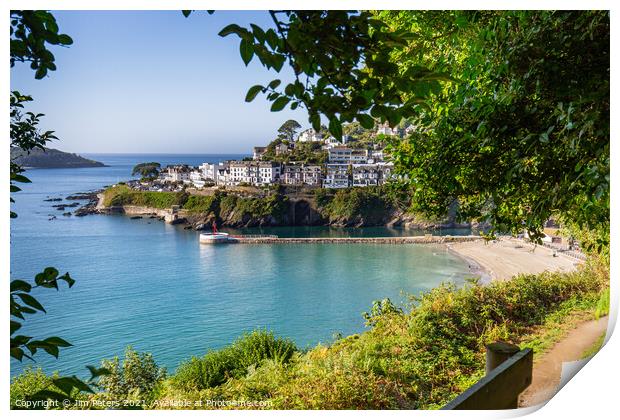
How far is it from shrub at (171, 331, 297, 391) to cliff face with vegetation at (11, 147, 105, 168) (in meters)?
1.27

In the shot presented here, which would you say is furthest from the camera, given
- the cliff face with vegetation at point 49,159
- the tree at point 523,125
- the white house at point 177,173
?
the white house at point 177,173

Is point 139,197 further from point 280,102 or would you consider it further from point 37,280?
point 280,102

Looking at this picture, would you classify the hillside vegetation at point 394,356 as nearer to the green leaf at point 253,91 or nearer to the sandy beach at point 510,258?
the sandy beach at point 510,258

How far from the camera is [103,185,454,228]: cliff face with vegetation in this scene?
10.3 feet

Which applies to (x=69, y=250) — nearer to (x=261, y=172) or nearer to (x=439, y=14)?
(x=261, y=172)

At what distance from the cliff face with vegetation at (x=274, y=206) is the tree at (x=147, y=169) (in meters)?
0.13

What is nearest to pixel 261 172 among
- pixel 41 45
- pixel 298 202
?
pixel 298 202

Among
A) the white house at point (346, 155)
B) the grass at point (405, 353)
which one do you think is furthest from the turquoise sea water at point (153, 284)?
the white house at point (346, 155)

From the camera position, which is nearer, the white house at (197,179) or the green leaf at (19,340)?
the green leaf at (19,340)

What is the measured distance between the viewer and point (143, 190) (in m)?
3.14

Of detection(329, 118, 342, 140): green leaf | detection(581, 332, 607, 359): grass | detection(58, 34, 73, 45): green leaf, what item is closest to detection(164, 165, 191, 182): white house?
detection(58, 34, 73, 45): green leaf

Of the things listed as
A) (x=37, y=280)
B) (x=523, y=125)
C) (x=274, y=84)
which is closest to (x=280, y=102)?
(x=274, y=84)

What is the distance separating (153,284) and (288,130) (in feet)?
3.86

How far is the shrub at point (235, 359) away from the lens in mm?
2883
